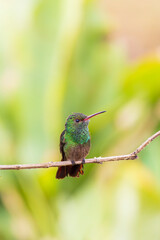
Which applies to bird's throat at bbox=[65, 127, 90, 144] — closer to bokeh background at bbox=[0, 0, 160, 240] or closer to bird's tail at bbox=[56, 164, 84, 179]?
bird's tail at bbox=[56, 164, 84, 179]

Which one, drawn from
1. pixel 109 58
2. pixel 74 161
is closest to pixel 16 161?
pixel 109 58

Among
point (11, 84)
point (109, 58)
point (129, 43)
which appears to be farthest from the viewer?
point (129, 43)

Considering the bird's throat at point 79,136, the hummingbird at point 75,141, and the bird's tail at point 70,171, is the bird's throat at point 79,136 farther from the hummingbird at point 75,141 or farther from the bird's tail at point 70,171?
the bird's tail at point 70,171

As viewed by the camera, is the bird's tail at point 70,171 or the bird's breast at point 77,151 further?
the bird's breast at point 77,151

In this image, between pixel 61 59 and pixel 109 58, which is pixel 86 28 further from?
pixel 61 59

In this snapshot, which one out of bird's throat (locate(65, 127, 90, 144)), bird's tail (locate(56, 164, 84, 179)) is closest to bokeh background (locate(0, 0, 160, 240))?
bird's throat (locate(65, 127, 90, 144))

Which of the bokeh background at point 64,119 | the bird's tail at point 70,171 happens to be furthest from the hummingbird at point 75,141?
the bokeh background at point 64,119

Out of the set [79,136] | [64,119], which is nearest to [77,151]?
[79,136]
